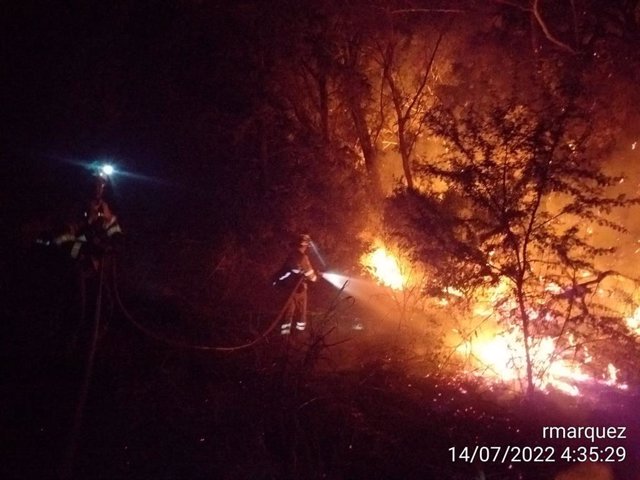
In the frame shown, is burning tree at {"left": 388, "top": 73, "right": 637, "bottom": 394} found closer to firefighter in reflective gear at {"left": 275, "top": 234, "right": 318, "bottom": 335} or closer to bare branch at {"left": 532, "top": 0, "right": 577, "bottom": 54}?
firefighter in reflective gear at {"left": 275, "top": 234, "right": 318, "bottom": 335}

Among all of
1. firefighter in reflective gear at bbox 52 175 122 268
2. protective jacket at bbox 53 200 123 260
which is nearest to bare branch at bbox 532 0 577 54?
firefighter in reflective gear at bbox 52 175 122 268

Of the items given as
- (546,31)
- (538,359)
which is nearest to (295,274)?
(538,359)

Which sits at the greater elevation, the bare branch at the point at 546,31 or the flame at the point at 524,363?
the bare branch at the point at 546,31

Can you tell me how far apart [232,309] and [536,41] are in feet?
26.8

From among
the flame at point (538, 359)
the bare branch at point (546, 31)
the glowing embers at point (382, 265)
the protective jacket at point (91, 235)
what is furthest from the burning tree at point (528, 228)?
the glowing embers at point (382, 265)

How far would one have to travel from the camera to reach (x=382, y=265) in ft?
42.6

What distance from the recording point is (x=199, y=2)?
11836mm

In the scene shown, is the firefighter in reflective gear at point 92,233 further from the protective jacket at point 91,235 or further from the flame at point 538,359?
the flame at point 538,359

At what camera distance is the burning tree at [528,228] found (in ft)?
22.3

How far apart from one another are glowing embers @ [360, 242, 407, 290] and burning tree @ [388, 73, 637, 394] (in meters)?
4.67

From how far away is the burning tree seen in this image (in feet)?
22.3

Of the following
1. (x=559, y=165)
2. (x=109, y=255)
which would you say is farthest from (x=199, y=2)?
(x=559, y=165)

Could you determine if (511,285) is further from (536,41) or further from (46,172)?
(46,172)

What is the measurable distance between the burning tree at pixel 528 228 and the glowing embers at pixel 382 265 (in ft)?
15.3
